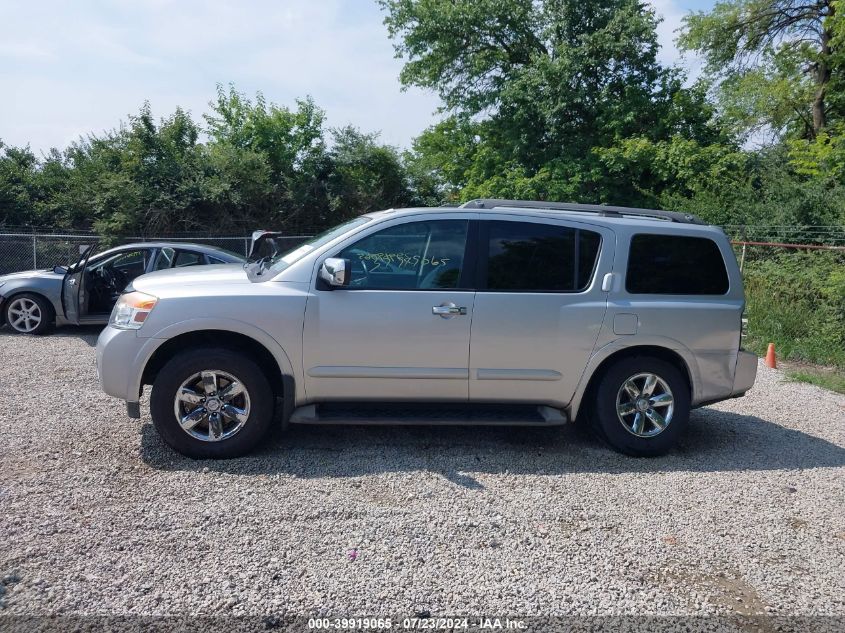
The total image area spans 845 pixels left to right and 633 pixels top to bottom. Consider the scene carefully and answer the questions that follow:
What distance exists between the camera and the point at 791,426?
647 cm

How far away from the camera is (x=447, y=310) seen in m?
4.86

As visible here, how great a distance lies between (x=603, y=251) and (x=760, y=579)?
2.60 m

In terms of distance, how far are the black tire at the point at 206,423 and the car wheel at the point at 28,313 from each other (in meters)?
6.63

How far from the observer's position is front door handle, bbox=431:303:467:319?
4848mm

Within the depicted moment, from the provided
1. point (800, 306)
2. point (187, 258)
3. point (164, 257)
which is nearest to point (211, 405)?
point (187, 258)

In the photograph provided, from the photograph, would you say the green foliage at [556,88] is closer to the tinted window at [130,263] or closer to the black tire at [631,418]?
the tinted window at [130,263]

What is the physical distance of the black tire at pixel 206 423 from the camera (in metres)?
4.62

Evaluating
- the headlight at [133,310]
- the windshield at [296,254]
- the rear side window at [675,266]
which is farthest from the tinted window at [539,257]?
the headlight at [133,310]

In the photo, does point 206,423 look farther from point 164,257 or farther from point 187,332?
point 164,257

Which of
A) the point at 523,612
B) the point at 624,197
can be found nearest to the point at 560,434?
the point at 523,612

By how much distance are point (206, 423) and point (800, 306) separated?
33.7 ft

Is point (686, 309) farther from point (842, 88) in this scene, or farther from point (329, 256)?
point (842, 88)

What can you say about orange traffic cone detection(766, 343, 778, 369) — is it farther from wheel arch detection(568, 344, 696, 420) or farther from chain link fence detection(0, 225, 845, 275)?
wheel arch detection(568, 344, 696, 420)

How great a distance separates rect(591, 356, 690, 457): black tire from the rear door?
28 centimetres
